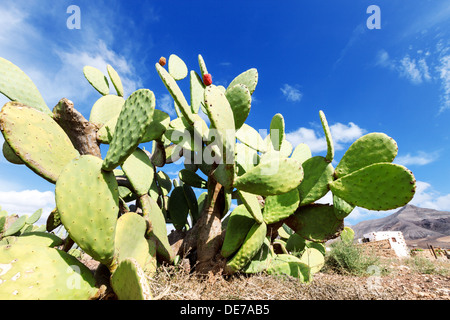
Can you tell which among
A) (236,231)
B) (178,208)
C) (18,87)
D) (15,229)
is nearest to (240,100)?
(236,231)

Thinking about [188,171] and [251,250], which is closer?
[251,250]

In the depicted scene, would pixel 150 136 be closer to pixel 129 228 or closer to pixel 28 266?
pixel 129 228

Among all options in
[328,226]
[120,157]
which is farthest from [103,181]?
[328,226]

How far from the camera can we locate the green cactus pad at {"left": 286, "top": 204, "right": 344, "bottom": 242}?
2324 mm

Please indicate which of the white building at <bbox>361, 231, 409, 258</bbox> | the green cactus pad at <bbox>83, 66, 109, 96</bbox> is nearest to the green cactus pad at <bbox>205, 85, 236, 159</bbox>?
the green cactus pad at <bbox>83, 66, 109, 96</bbox>

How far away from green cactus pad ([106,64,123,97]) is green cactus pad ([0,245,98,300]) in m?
1.71

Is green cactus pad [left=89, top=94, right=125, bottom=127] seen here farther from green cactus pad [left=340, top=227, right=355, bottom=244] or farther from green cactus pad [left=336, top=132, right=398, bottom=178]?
green cactus pad [left=340, top=227, right=355, bottom=244]

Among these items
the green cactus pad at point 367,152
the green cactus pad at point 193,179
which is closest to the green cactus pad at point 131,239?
the green cactus pad at point 193,179

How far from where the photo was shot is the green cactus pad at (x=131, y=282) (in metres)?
1.04

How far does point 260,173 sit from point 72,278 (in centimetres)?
122

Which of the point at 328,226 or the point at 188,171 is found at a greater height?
the point at 188,171

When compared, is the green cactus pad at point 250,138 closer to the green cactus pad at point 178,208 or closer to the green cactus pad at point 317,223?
the green cactus pad at point 317,223
